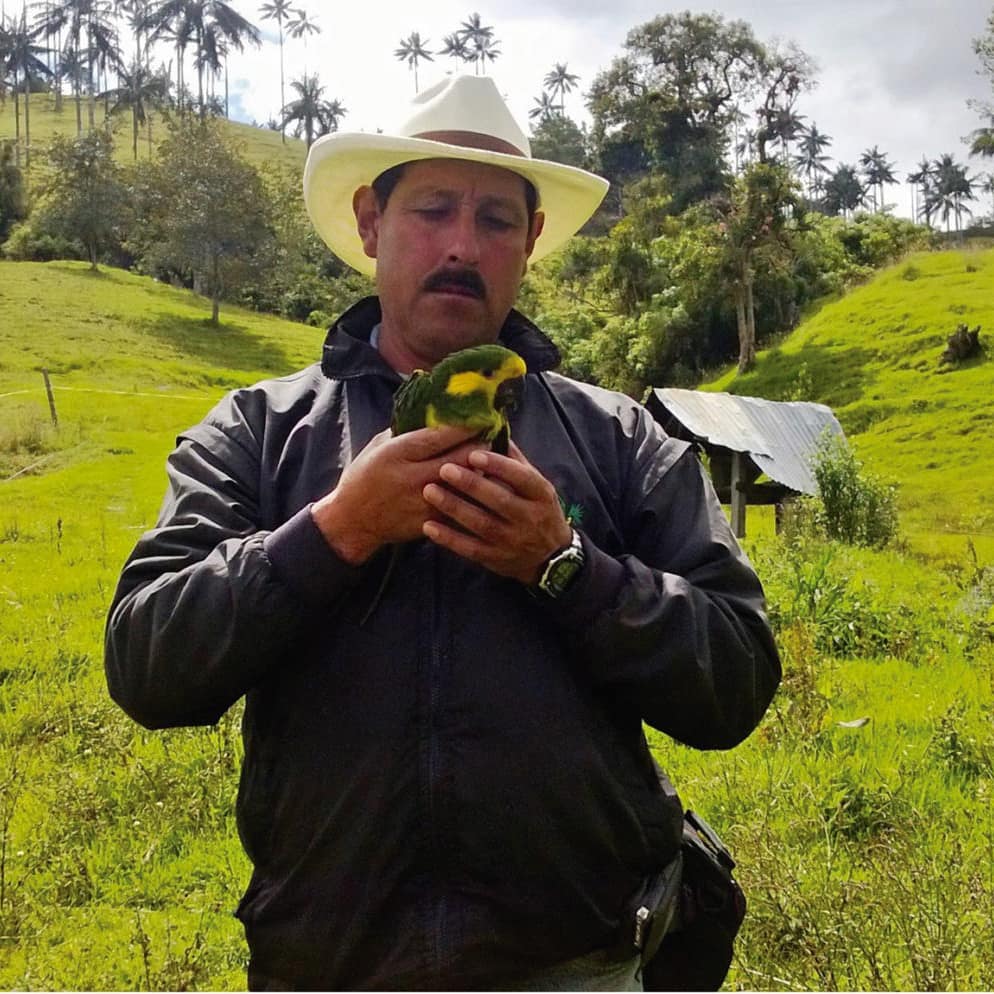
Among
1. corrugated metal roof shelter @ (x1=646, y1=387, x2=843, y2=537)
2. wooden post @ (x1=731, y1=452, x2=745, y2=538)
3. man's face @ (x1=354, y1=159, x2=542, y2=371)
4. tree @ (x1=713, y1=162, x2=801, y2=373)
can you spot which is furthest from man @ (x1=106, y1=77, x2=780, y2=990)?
tree @ (x1=713, y1=162, x2=801, y2=373)

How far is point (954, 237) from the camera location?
47.6 m

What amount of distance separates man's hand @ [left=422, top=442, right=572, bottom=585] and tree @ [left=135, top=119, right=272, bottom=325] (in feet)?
131

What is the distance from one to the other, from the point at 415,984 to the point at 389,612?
798 millimetres

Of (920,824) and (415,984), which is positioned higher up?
(415,984)

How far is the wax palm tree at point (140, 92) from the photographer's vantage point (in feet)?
241

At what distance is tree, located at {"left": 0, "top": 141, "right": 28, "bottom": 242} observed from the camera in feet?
150

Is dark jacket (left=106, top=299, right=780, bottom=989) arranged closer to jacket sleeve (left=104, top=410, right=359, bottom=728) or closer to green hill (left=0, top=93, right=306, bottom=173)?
jacket sleeve (left=104, top=410, right=359, bottom=728)

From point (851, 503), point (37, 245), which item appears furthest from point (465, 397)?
point (37, 245)

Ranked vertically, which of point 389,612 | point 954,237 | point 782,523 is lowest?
point 782,523

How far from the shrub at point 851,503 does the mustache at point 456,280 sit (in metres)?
13.3

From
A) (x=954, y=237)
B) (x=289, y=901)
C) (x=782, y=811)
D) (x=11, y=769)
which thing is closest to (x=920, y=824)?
(x=782, y=811)

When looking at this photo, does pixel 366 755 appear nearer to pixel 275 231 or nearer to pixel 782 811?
pixel 782 811

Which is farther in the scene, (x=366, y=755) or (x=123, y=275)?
(x=123, y=275)

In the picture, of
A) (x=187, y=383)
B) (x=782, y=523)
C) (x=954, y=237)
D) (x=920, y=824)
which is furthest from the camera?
(x=954, y=237)
